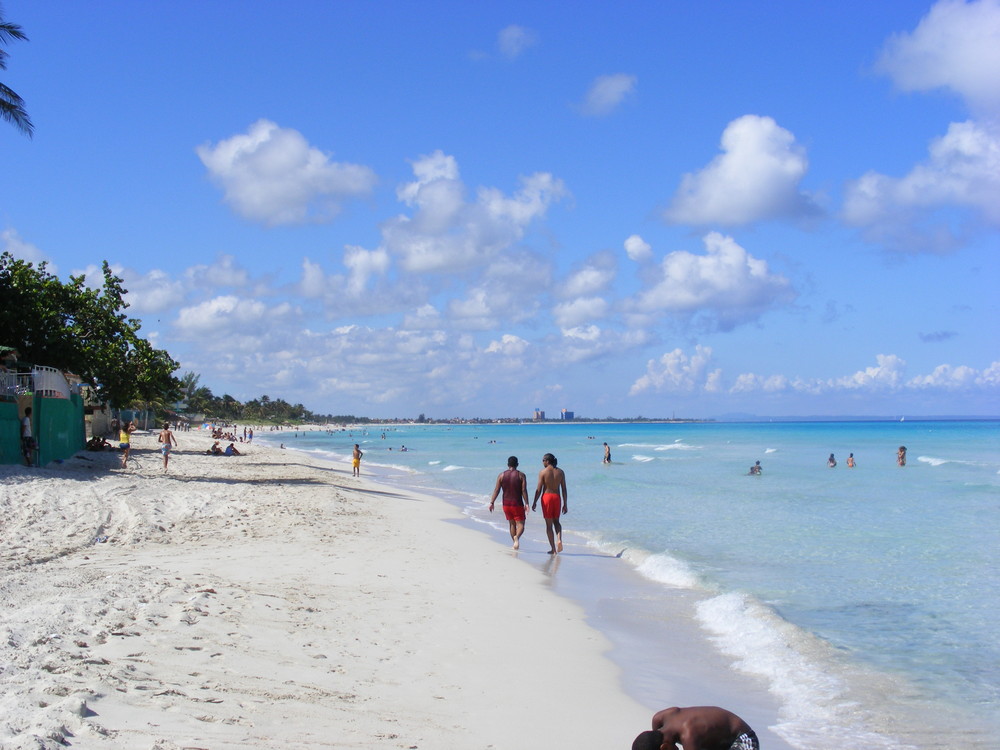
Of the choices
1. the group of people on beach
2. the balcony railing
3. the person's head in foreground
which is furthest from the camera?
the balcony railing

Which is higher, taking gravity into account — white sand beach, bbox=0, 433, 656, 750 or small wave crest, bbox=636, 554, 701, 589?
white sand beach, bbox=0, 433, 656, 750

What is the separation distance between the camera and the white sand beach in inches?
164

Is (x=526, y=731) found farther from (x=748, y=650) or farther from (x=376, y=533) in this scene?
(x=376, y=533)

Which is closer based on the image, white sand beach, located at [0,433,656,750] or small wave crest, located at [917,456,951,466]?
white sand beach, located at [0,433,656,750]

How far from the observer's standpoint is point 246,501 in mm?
16000

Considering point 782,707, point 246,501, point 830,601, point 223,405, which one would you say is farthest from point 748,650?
point 223,405

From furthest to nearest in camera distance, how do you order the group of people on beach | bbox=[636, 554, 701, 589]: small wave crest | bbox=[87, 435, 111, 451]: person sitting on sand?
1. bbox=[87, 435, 111, 451]: person sitting on sand
2. the group of people on beach
3. bbox=[636, 554, 701, 589]: small wave crest

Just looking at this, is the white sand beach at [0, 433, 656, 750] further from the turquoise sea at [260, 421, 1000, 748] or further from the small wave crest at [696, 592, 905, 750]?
the small wave crest at [696, 592, 905, 750]

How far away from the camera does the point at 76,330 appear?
85.5 ft

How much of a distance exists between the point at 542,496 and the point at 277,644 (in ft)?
22.6

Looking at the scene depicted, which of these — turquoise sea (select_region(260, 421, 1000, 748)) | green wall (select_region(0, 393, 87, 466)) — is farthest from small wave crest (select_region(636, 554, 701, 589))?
green wall (select_region(0, 393, 87, 466))

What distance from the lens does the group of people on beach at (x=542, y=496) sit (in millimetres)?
12031

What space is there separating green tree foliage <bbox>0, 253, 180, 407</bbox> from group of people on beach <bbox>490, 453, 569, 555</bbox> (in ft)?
60.8

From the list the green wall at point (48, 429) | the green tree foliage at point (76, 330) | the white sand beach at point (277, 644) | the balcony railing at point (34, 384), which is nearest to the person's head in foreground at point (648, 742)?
the white sand beach at point (277, 644)
